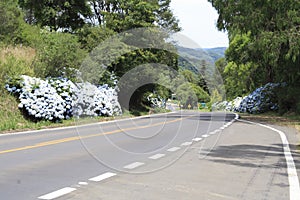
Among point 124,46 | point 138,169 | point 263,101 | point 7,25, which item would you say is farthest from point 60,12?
point 138,169

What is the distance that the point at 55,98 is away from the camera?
68.6 ft

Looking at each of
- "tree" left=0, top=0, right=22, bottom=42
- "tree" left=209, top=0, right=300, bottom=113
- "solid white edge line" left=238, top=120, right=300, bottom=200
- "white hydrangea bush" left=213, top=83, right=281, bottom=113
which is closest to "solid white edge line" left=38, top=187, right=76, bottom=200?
"solid white edge line" left=238, top=120, right=300, bottom=200

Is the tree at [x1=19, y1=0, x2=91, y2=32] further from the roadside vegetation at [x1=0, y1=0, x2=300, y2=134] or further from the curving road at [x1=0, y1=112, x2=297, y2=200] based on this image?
the curving road at [x1=0, y1=112, x2=297, y2=200]

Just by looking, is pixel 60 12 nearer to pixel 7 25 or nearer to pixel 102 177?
pixel 7 25

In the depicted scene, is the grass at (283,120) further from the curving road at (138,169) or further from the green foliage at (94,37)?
the green foliage at (94,37)

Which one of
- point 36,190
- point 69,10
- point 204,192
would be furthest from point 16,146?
point 69,10

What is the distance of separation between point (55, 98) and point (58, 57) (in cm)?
391

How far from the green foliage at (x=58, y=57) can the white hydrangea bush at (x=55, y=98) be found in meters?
1.24

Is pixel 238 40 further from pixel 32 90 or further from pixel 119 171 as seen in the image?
pixel 119 171

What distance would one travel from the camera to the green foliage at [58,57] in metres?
23.8

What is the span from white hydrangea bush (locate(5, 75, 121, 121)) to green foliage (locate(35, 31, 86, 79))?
4.05 feet

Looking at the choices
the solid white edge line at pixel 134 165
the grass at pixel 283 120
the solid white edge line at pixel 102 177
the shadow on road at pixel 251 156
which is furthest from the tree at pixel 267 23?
the solid white edge line at pixel 102 177

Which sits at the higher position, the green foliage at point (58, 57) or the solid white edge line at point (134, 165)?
the green foliage at point (58, 57)

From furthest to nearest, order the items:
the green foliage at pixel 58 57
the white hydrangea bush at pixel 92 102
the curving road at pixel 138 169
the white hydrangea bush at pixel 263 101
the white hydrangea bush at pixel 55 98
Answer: the white hydrangea bush at pixel 263 101
the white hydrangea bush at pixel 92 102
the green foliage at pixel 58 57
the white hydrangea bush at pixel 55 98
the curving road at pixel 138 169
